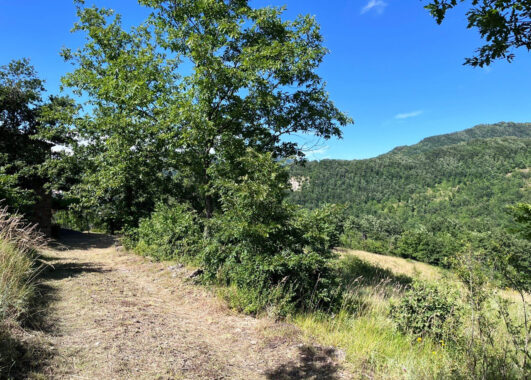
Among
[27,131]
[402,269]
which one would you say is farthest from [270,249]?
[402,269]

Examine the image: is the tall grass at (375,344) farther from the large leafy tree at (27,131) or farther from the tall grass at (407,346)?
the large leafy tree at (27,131)

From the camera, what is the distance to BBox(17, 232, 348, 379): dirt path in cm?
309

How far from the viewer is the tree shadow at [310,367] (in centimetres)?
337

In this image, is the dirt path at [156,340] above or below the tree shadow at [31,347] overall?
below

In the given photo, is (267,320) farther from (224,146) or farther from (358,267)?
(358,267)

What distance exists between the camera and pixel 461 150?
589ft

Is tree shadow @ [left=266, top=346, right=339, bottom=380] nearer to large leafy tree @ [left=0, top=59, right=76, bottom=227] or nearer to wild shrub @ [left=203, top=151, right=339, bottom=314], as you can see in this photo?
wild shrub @ [left=203, top=151, right=339, bottom=314]

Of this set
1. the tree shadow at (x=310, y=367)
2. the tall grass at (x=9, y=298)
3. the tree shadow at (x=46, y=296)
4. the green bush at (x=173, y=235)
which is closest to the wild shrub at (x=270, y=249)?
the tree shadow at (x=310, y=367)

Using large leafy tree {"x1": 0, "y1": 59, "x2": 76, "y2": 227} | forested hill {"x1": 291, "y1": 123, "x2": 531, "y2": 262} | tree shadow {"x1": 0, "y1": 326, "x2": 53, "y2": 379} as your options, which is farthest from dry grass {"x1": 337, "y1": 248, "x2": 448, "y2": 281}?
forested hill {"x1": 291, "y1": 123, "x2": 531, "y2": 262}

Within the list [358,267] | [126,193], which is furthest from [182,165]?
[358,267]

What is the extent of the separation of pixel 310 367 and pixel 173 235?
6.48 m

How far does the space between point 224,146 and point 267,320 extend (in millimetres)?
5147

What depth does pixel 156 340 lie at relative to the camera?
3.80 meters

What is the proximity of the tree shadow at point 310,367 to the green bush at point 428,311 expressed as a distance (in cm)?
167
